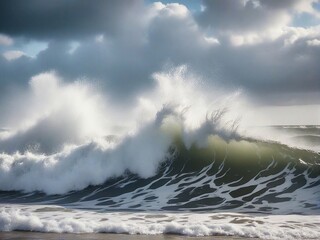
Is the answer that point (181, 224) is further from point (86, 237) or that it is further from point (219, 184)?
point (219, 184)

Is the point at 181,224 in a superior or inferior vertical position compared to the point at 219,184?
inferior

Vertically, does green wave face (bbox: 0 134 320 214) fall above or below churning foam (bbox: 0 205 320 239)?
above

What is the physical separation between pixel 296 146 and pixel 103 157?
986 centimetres

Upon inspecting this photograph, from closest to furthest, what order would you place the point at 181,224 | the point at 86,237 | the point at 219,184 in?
the point at 86,237 → the point at 181,224 → the point at 219,184

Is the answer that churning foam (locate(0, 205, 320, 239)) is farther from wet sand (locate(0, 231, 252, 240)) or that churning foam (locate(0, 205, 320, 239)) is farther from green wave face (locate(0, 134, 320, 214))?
green wave face (locate(0, 134, 320, 214))

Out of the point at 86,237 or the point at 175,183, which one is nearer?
the point at 86,237

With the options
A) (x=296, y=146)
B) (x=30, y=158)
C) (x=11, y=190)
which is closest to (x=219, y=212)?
(x=296, y=146)

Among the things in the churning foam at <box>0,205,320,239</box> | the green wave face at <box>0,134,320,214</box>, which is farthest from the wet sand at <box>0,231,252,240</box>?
the green wave face at <box>0,134,320,214</box>

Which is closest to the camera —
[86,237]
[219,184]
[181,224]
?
[86,237]

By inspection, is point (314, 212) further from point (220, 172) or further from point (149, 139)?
point (149, 139)

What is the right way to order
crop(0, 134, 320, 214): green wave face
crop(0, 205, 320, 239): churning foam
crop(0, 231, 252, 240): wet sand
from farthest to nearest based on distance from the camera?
crop(0, 134, 320, 214): green wave face < crop(0, 205, 320, 239): churning foam < crop(0, 231, 252, 240): wet sand

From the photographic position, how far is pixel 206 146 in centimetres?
2059

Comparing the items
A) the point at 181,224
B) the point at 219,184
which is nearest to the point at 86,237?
the point at 181,224

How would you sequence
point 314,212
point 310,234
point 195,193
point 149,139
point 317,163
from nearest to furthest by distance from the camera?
point 310,234 < point 314,212 < point 195,193 < point 317,163 < point 149,139
